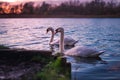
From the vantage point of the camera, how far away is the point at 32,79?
9062 millimetres

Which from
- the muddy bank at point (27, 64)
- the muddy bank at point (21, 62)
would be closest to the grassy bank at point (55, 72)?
the muddy bank at point (27, 64)

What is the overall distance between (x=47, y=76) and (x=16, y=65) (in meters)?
2.24

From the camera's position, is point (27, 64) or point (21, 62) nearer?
point (27, 64)

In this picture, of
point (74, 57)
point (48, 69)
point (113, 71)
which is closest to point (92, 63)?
point (74, 57)

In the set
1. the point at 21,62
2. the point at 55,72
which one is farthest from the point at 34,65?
the point at 55,72

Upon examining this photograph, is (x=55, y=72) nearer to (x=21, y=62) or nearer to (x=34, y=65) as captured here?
(x=34, y=65)

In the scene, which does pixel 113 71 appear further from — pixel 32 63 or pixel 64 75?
pixel 64 75

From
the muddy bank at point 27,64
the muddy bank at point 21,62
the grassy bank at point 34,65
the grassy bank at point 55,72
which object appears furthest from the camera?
the muddy bank at point 21,62

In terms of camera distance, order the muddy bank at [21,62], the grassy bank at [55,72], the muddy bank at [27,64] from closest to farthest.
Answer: the grassy bank at [55,72]
the muddy bank at [27,64]
the muddy bank at [21,62]

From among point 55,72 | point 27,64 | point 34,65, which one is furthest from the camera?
point 27,64

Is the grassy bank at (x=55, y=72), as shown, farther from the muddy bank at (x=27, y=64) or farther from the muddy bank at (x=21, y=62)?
the muddy bank at (x=21, y=62)

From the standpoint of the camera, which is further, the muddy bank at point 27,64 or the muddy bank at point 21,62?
the muddy bank at point 21,62

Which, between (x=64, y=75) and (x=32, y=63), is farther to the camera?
(x=32, y=63)

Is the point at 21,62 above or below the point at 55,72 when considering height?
below
